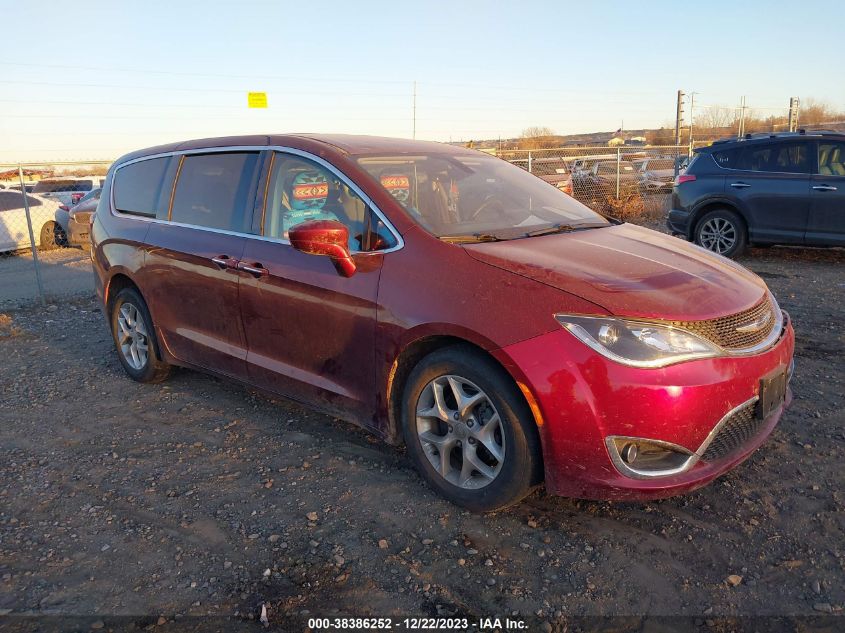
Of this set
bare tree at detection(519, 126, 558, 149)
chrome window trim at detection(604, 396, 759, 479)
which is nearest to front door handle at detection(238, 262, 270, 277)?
chrome window trim at detection(604, 396, 759, 479)

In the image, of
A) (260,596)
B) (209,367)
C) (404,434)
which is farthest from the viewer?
(209,367)

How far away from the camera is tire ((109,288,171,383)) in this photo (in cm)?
494

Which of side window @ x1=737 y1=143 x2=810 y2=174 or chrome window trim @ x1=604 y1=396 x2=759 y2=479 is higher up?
side window @ x1=737 y1=143 x2=810 y2=174

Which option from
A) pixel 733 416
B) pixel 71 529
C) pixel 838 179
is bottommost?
pixel 71 529

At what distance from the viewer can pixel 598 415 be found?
265 centimetres

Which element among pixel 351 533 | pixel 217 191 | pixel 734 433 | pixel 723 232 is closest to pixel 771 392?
pixel 734 433

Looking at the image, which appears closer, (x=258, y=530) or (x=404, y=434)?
(x=258, y=530)

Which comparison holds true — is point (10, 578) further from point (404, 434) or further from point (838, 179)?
point (838, 179)

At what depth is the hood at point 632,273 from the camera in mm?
2760

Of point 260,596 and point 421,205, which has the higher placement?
point 421,205

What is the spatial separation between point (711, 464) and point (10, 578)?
289 centimetres

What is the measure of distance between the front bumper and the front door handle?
1576 mm

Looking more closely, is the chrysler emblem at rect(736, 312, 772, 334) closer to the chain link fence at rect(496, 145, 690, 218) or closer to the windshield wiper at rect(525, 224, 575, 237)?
the windshield wiper at rect(525, 224, 575, 237)

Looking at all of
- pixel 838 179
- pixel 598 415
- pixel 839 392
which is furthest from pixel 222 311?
pixel 838 179
